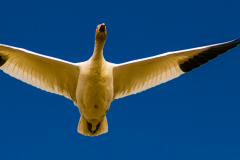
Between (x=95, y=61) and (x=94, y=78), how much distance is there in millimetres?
406

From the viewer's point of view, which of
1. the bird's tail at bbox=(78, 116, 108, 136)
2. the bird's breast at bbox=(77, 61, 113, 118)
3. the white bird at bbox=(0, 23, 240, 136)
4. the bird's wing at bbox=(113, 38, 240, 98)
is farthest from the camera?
the bird's tail at bbox=(78, 116, 108, 136)

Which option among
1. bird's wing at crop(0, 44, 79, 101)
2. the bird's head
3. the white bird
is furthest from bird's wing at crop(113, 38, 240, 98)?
bird's wing at crop(0, 44, 79, 101)

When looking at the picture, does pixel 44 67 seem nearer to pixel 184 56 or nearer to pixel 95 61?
pixel 95 61

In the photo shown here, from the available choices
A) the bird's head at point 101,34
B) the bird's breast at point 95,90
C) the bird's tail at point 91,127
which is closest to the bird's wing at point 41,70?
the bird's breast at point 95,90

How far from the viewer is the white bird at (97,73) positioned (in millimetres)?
9922

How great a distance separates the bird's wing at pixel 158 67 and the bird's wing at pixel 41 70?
1153 millimetres

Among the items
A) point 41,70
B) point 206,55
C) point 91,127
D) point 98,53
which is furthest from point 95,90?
point 206,55

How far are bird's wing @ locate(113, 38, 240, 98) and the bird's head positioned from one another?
2.57 ft

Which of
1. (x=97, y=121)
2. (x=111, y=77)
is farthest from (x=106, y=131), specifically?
(x=111, y=77)

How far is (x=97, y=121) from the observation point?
10.7m

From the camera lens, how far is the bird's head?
32.3 feet

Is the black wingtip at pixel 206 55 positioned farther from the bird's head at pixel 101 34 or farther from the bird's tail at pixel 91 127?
the bird's tail at pixel 91 127

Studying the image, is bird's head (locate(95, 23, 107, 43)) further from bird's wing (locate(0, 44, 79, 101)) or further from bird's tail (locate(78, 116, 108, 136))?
bird's tail (locate(78, 116, 108, 136))

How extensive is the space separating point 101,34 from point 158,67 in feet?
6.08
